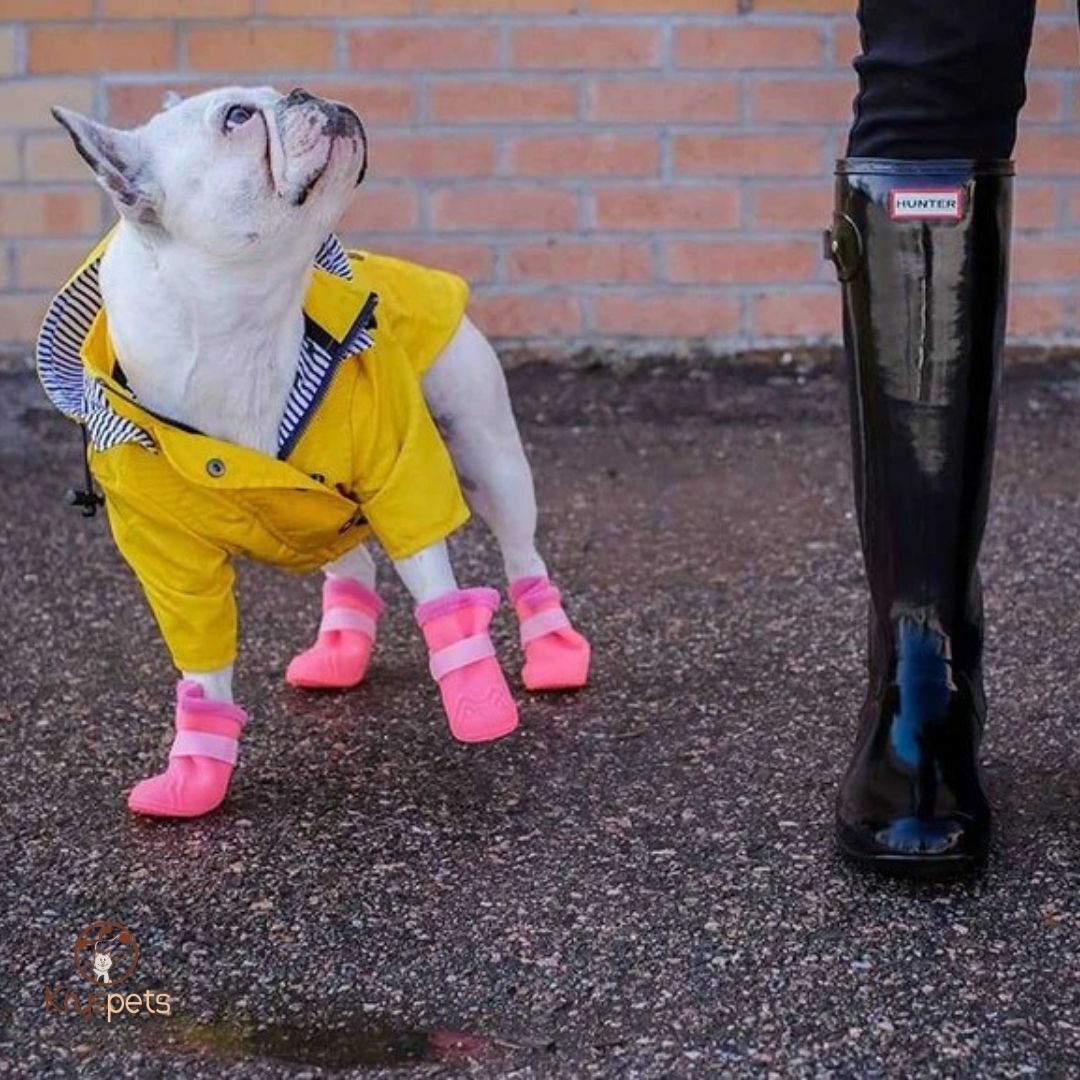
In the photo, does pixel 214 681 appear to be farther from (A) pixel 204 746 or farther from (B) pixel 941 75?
(B) pixel 941 75

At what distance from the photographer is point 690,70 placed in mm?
4176

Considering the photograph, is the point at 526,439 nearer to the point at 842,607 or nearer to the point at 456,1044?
the point at 842,607

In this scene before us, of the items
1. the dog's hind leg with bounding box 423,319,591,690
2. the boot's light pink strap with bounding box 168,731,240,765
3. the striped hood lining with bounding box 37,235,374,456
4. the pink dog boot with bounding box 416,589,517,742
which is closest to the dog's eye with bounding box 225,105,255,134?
the striped hood lining with bounding box 37,235,374,456

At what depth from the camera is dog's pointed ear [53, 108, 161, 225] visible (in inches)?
79.4

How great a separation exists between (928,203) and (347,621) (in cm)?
112

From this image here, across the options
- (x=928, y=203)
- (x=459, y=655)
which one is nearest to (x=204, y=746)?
(x=459, y=655)

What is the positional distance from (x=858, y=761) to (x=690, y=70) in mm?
2522

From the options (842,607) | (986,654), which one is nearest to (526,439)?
(842,607)

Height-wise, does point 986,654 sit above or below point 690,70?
below

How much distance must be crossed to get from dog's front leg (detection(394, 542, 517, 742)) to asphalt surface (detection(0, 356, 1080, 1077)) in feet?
0.40

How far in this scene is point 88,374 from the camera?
216 centimetres

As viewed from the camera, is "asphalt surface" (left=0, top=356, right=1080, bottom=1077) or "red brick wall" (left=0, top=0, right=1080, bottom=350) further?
"red brick wall" (left=0, top=0, right=1080, bottom=350)

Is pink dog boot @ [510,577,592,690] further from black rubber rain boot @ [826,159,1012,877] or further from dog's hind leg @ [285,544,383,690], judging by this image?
black rubber rain boot @ [826,159,1012,877]

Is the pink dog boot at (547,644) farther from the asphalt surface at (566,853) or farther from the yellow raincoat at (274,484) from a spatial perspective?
the yellow raincoat at (274,484)
